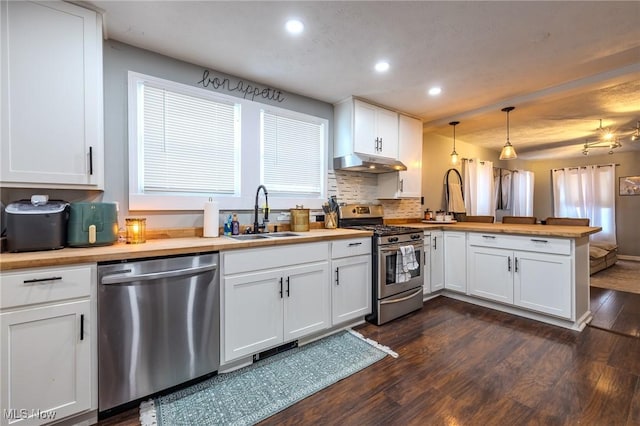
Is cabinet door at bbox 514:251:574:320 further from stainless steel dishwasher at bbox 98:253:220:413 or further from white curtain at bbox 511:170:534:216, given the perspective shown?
white curtain at bbox 511:170:534:216

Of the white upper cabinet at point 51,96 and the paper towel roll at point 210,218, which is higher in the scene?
the white upper cabinet at point 51,96

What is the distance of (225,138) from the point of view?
2623mm

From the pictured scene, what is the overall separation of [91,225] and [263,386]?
1479mm

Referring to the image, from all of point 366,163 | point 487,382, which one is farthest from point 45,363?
point 366,163

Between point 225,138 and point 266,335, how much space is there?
1757 millimetres

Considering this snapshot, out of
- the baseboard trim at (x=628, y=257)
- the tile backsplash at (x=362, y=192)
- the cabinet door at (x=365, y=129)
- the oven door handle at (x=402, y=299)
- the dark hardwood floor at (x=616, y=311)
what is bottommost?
the dark hardwood floor at (x=616, y=311)

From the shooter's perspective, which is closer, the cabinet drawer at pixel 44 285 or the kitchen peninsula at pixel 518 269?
the cabinet drawer at pixel 44 285

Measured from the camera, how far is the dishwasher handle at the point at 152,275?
1.55 metres

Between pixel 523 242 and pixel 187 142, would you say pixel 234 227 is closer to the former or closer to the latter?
pixel 187 142

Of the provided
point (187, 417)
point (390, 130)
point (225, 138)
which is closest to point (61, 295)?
point (187, 417)

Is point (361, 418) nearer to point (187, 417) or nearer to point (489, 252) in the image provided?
point (187, 417)

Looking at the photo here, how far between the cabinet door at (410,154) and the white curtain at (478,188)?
6.45ft

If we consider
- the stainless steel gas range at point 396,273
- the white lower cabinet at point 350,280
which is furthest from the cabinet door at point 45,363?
the stainless steel gas range at point 396,273

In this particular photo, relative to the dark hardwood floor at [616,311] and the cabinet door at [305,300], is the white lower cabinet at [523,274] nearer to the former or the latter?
the dark hardwood floor at [616,311]
